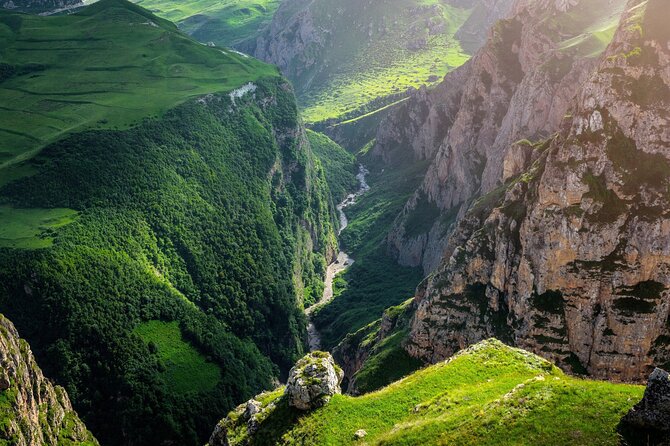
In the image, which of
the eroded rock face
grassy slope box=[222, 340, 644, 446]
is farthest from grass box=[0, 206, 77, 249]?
the eroded rock face

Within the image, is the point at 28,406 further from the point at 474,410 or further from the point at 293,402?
the point at 474,410

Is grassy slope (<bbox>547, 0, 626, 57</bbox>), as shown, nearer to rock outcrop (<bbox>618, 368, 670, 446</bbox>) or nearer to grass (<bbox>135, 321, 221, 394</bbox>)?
rock outcrop (<bbox>618, 368, 670, 446</bbox>)

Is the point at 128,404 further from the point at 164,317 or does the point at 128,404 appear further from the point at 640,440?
the point at 640,440

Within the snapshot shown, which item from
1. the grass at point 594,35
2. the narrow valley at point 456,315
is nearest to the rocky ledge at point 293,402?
the narrow valley at point 456,315

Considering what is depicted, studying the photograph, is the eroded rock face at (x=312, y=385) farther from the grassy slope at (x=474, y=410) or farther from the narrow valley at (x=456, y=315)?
the grassy slope at (x=474, y=410)

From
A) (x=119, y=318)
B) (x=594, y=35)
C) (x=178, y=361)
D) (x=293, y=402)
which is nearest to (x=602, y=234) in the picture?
(x=293, y=402)

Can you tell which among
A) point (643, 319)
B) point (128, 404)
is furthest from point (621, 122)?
point (128, 404)
